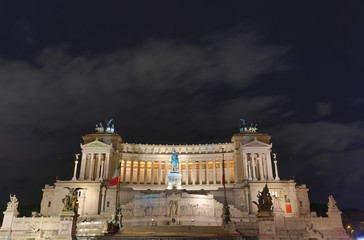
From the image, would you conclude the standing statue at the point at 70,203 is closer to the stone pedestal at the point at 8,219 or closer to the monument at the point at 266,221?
the monument at the point at 266,221

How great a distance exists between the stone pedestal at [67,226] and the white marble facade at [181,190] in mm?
18413

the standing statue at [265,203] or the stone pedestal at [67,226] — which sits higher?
the standing statue at [265,203]

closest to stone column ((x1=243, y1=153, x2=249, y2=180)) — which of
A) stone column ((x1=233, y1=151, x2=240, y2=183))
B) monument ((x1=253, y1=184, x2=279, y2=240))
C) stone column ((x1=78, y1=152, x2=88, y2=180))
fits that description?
stone column ((x1=233, y1=151, x2=240, y2=183))

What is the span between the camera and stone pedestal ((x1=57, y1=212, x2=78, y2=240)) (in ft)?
97.3

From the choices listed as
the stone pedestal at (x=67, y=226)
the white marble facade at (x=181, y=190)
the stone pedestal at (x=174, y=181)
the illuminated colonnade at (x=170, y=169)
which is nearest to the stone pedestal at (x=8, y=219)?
the white marble facade at (x=181, y=190)

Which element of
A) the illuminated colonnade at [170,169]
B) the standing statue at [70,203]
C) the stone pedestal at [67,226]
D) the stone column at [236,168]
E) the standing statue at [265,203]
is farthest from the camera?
the illuminated colonnade at [170,169]

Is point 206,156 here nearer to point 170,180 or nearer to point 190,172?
point 190,172

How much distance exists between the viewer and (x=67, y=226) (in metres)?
30.0

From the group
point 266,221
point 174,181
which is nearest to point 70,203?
point 266,221

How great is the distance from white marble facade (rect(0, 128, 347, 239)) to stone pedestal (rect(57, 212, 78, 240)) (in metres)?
18.4

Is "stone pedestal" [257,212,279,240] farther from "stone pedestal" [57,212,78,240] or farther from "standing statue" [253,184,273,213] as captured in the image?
"stone pedestal" [57,212,78,240]

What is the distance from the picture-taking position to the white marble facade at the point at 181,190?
53.8 m

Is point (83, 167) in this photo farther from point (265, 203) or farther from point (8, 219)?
point (265, 203)

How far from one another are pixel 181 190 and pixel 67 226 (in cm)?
3828
